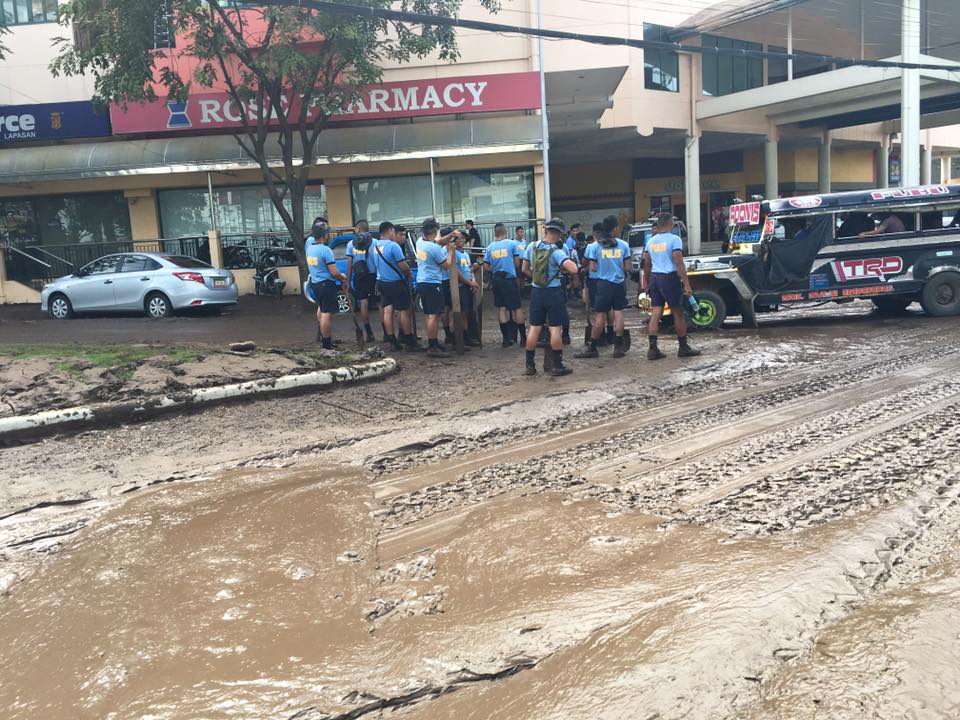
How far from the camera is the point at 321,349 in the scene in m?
10.3

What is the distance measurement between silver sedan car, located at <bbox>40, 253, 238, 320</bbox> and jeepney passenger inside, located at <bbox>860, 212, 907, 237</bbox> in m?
12.4

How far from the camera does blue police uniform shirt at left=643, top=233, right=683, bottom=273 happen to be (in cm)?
956

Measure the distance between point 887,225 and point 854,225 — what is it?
1.81 feet

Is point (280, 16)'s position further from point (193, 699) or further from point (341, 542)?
point (193, 699)

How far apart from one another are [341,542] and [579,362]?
19.3 ft

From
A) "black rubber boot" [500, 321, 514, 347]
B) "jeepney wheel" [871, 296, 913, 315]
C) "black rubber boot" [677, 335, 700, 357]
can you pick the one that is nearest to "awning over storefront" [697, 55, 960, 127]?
"jeepney wheel" [871, 296, 913, 315]

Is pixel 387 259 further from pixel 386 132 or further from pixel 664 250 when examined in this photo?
pixel 386 132

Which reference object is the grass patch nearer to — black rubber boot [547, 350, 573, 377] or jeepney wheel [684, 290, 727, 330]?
black rubber boot [547, 350, 573, 377]

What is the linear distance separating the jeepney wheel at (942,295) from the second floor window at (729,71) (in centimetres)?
1718

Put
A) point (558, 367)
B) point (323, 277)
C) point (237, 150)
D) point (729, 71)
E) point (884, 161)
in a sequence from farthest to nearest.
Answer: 1. point (884, 161)
2. point (729, 71)
3. point (237, 150)
4. point (323, 277)
5. point (558, 367)

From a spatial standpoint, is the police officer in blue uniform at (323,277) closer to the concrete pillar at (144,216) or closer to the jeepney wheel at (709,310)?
the jeepney wheel at (709,310)

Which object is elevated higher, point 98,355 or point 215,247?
point 215,247

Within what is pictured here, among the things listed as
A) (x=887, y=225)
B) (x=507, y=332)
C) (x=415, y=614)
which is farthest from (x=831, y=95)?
(x=415, y=614)

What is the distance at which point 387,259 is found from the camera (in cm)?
1027
